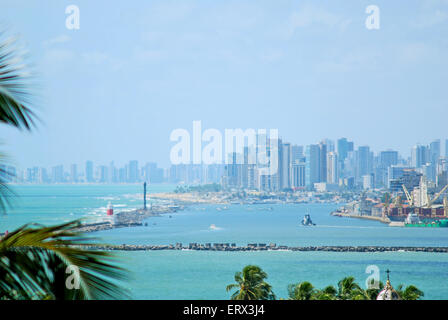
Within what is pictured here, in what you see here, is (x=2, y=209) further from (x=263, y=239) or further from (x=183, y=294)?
(x=263, y=239)

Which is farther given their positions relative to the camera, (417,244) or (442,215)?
(442,215)

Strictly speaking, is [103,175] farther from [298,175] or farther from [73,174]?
[298,175]

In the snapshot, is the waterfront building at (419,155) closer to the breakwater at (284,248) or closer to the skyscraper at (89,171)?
the breakwater at (284,248)

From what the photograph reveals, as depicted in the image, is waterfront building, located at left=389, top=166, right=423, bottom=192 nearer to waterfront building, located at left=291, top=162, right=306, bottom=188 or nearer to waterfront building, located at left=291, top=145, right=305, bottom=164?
waterfront building, located at left=291, top=162, right=306, bottom=188

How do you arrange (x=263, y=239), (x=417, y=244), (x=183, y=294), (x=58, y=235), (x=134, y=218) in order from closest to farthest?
1. (x=58, y=235)
2. (x=183, y=294)
3. (x=417, y=244)
4. (x=263, y=239)
5. (x=134, y=218)

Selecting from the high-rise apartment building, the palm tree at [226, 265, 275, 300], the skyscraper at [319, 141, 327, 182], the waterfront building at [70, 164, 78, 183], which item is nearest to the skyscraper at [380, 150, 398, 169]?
the skyscraper at [319, 141, 327, 182]

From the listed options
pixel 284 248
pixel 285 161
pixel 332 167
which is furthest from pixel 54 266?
pixel 284 248
